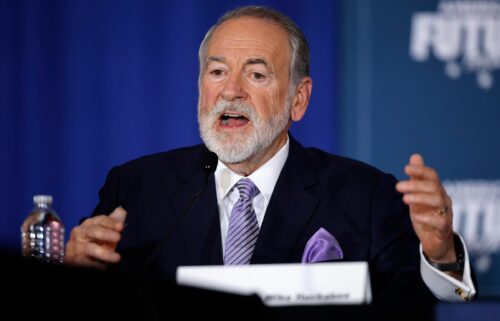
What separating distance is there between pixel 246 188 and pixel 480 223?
1.43 m

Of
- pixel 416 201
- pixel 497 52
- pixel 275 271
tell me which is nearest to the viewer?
pixel 275 271

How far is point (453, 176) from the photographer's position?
132 inches

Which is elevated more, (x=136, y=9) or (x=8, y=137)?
(x=136, y=9)

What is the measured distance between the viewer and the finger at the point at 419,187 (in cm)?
164

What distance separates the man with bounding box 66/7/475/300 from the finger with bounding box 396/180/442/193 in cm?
40

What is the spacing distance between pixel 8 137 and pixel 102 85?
1.49 feet

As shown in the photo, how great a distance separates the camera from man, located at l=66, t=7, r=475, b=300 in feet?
7.13

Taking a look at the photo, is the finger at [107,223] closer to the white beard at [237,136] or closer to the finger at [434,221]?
the white beard at [237,136]

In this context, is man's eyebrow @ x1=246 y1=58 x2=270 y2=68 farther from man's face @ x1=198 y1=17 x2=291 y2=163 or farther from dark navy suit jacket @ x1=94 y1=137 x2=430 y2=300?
dark navy suit jacket @ x1=94 y1=137 x2=430 y2=300

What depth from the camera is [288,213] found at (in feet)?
7.29

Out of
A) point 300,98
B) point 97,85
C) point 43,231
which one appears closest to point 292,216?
point 300,98

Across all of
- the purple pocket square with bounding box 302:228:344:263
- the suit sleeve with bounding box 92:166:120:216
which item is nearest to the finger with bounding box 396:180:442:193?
the purple pocket square with bounding box 302:228:344:263

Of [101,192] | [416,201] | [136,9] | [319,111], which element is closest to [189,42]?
[136,9]

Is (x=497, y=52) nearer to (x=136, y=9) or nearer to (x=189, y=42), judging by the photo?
(x=189, y=42)
